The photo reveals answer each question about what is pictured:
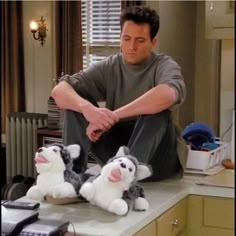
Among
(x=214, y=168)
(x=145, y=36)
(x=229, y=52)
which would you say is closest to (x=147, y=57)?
(x=145, y=36)

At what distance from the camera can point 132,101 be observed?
2.08 m

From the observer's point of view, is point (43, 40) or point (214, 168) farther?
point (43, 40)

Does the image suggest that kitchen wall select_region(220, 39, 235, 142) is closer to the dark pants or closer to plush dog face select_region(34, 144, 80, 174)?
the dark pants

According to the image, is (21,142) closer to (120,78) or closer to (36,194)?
(120,78)

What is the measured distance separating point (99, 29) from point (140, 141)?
2380 mm

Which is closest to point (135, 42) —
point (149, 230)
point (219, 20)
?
point (149, 230)

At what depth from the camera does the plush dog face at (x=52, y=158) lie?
5.49 feet

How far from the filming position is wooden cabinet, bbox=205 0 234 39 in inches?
109

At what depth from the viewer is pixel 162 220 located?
1741 mm

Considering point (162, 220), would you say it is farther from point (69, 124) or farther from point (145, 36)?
point (145, 36)

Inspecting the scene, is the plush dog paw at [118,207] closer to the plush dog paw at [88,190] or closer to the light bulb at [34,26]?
the plush dog paw at [88,190]

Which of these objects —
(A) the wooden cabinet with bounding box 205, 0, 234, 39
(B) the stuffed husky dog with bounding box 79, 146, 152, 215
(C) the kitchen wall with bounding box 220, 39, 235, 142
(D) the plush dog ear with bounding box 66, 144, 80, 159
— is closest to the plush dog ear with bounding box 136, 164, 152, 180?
(B) the stuffed husky dog with bounding box 79, 146, 152, 215

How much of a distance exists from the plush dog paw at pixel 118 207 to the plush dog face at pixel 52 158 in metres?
0.22

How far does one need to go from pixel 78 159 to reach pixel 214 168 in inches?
25.1
